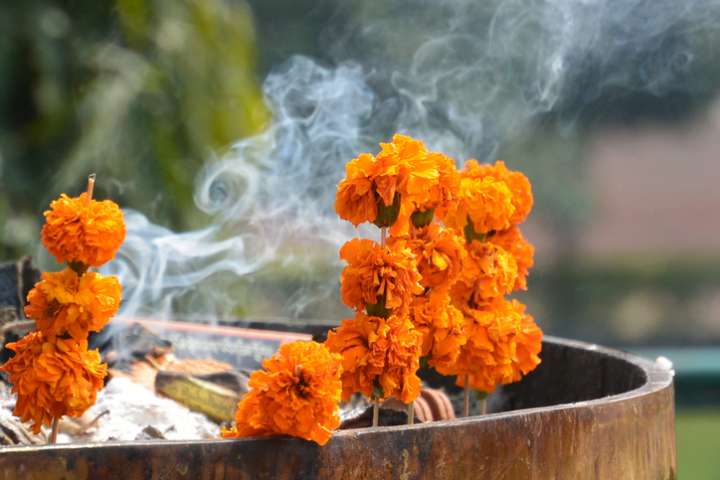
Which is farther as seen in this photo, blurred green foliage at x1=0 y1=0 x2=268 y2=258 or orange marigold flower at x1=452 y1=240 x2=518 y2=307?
blurred green foliage at x1=0 y1=0 x2=268 y2=258

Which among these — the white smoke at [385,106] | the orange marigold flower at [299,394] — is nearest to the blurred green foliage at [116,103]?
the white smoke at [385,106]

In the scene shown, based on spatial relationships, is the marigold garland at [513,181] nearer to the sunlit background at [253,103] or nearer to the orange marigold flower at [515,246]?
the orange marigold flower at [515,246]

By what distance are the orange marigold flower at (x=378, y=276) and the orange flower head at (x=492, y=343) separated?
1.05ft

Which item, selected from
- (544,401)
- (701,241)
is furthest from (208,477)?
(701,241)

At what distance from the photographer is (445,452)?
153cm

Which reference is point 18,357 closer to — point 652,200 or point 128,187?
point 128,187

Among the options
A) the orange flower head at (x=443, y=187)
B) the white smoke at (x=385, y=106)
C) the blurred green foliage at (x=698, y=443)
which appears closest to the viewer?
the orange flower head at (x=443, y=187)

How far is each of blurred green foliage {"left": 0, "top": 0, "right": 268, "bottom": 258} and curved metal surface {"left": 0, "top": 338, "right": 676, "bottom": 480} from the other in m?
3.04

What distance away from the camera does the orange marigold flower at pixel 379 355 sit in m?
1.60

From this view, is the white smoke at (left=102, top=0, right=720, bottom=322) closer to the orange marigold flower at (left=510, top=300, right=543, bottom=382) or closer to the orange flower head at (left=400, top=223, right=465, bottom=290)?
the orange marigold flower at (left=510, top=300, right=543, bottom=382)

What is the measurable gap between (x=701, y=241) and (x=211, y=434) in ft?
26.8

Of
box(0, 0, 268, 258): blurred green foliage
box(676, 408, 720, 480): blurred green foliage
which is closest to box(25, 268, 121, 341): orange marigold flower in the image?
box(0, 0, 268, 258): blurred green foliage

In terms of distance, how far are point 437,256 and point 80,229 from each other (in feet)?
1.70

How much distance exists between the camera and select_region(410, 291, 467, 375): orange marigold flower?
1.77 metres
